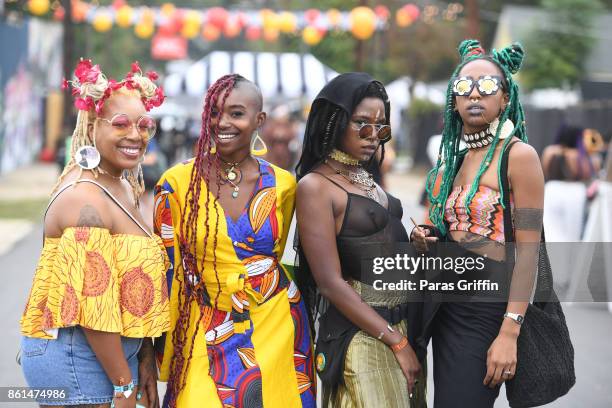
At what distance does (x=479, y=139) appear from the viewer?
3.54m

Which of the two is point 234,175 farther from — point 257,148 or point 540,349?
point 540,349

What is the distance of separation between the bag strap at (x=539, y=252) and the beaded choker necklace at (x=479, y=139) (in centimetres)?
12

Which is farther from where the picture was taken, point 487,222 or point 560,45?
point 560,45

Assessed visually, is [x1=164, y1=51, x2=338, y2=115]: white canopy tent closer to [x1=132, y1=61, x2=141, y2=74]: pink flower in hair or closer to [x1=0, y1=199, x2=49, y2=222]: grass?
[x1=0, y1=199, x2=49, y2=222]: grass

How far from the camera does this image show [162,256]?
132 inches

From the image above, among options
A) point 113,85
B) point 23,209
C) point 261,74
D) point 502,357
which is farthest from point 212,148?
point 261,74

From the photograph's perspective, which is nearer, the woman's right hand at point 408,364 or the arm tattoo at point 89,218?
the arm tattoo at point 89,218

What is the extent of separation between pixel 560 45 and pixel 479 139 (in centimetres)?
3363

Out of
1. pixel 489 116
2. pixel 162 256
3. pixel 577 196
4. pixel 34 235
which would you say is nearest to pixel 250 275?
pixel 162 256

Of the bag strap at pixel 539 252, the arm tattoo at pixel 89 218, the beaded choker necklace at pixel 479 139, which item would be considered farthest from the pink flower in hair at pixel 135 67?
the bag strap at pixel 539 252

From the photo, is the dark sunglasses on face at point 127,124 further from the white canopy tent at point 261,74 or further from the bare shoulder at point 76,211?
the white canopy tent at point 261,74

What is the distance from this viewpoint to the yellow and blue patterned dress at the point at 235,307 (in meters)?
3.50

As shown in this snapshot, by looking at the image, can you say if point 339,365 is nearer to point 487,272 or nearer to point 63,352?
point 487,272

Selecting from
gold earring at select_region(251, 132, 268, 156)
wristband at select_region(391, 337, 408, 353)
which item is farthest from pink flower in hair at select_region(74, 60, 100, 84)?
wristband at select_region(391, 337, 408, 353)
